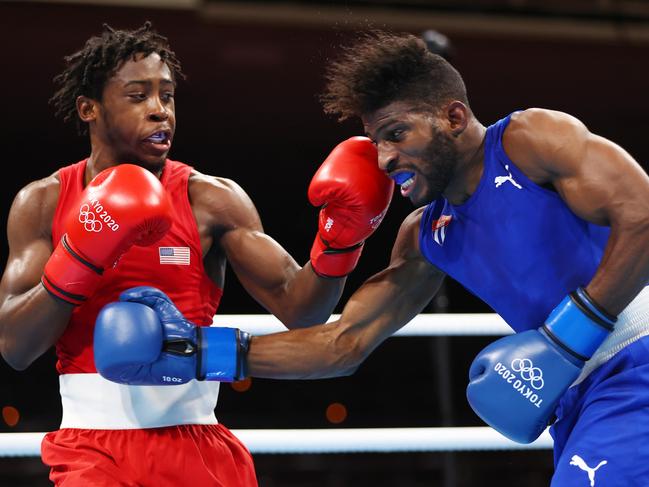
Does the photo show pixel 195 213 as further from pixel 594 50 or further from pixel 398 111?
pixel 594 50

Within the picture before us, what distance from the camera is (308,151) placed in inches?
370

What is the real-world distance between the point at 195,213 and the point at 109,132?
0.31m

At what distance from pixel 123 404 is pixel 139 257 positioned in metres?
0.37

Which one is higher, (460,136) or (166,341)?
(460,136)

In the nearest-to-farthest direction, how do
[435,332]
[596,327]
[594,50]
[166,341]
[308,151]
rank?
[596,327] → [166,341] → [435,332] → [594,50] → [308,151]

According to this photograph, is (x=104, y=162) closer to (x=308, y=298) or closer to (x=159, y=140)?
(x=159, y=140)

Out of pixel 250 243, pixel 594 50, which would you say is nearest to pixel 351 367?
pixel 250 243

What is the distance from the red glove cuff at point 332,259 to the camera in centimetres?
240

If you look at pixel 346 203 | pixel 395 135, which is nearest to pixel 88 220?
pixel 346 203

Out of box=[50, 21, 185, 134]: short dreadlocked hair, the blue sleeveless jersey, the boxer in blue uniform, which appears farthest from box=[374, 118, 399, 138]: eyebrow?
box=[50, 21, 185, 134]: short dreadlocked hair

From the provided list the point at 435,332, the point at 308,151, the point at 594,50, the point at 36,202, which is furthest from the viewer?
the point at 308,151

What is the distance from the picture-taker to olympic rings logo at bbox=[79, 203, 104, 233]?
2.14 metres

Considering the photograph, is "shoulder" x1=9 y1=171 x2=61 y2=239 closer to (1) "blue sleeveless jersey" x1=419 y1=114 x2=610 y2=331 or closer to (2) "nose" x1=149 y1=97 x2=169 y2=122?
(2) "nose" x1=149 y1=97 x2=169 y2=122

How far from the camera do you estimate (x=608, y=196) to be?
1935mm
